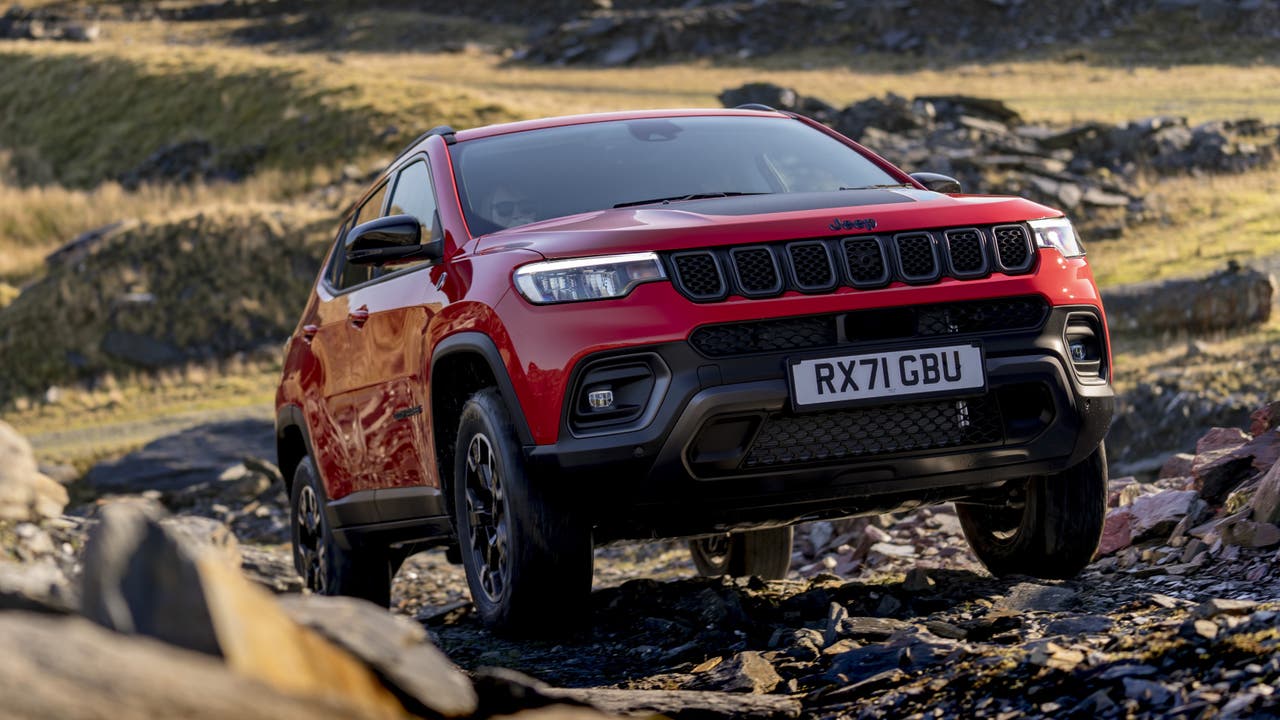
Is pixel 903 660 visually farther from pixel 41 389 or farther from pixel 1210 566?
pixel 41 389

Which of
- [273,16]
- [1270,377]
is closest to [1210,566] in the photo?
[1270,377]

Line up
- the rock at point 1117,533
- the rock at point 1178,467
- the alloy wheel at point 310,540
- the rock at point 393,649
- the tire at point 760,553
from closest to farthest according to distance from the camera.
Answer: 1. the rock at point 393,649
2. the rock at point 1117,533
3. the alloy wheel at point 310,540
4. the tire at point 760,553
5. the rock at point 1178,467

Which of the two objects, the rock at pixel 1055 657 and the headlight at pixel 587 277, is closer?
the rock at pixel 1055 657

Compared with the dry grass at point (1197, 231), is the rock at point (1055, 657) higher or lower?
higher

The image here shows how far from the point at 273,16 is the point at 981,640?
291 feet

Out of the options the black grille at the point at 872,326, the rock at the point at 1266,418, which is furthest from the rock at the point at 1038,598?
the rock at the point at 1266,418

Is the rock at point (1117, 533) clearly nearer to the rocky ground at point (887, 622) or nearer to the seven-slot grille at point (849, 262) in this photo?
the rocky ground at point (887, 622)

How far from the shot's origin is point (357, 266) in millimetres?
7262

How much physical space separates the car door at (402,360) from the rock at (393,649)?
265 centimetres

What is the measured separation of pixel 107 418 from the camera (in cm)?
2262

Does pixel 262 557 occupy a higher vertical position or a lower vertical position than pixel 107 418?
higher

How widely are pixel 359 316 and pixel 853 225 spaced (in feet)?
8.00

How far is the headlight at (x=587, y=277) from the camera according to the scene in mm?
4984

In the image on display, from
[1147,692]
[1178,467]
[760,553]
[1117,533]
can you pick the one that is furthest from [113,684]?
[1178,467]
